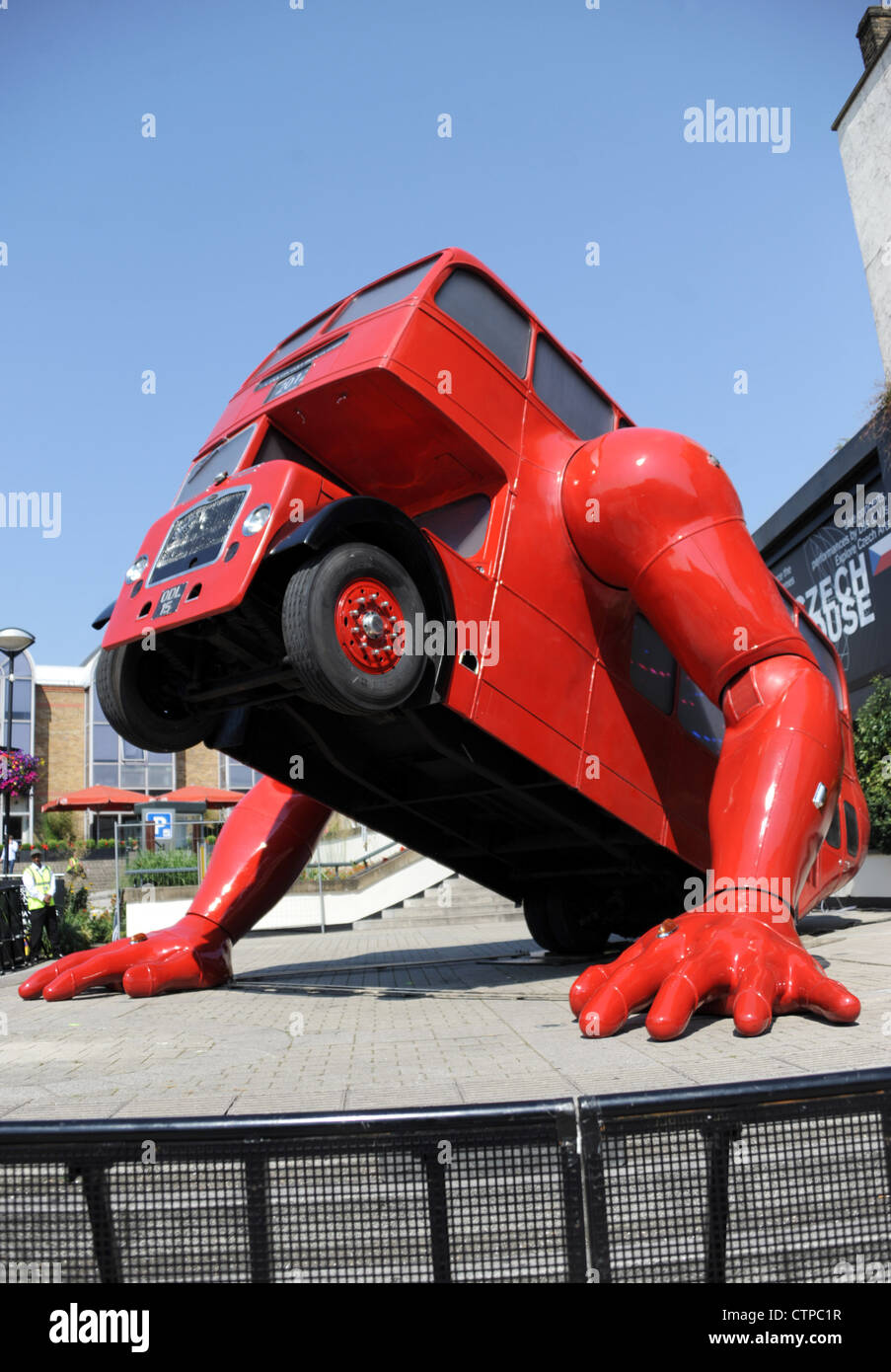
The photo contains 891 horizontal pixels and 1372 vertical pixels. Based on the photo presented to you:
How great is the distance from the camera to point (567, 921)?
8.67 metres

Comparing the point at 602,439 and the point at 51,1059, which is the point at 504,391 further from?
the point at 51,1059

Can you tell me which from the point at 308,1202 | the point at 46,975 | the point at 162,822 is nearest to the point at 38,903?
the point at 162,822

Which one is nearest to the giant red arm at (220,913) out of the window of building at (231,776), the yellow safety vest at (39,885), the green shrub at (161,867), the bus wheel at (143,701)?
the bus wheel at (143,701)

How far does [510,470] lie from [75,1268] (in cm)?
491

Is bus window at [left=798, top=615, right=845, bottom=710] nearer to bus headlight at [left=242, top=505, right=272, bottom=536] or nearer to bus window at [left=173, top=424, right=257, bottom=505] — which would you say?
bus window at [left=173, top=424, right=257, bottom=505]

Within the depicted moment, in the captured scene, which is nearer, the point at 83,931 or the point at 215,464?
the point at 215,464

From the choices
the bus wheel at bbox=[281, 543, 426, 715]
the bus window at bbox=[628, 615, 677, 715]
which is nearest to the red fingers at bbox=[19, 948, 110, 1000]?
the bus wheel at bbox=[281, 543, 426, 715]

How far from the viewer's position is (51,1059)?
4.53 metres

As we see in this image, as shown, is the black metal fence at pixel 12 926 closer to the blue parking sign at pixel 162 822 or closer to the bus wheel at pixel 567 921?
the blue parking sign at pixel 162 822

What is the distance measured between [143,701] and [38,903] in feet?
27.9

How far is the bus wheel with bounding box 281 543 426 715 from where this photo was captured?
4.70 meters

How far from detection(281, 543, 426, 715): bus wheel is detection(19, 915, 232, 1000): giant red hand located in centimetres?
307

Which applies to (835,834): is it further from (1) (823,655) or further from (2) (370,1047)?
(2) (370,1047)

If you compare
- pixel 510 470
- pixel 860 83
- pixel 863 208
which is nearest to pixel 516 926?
pixel 510 470
